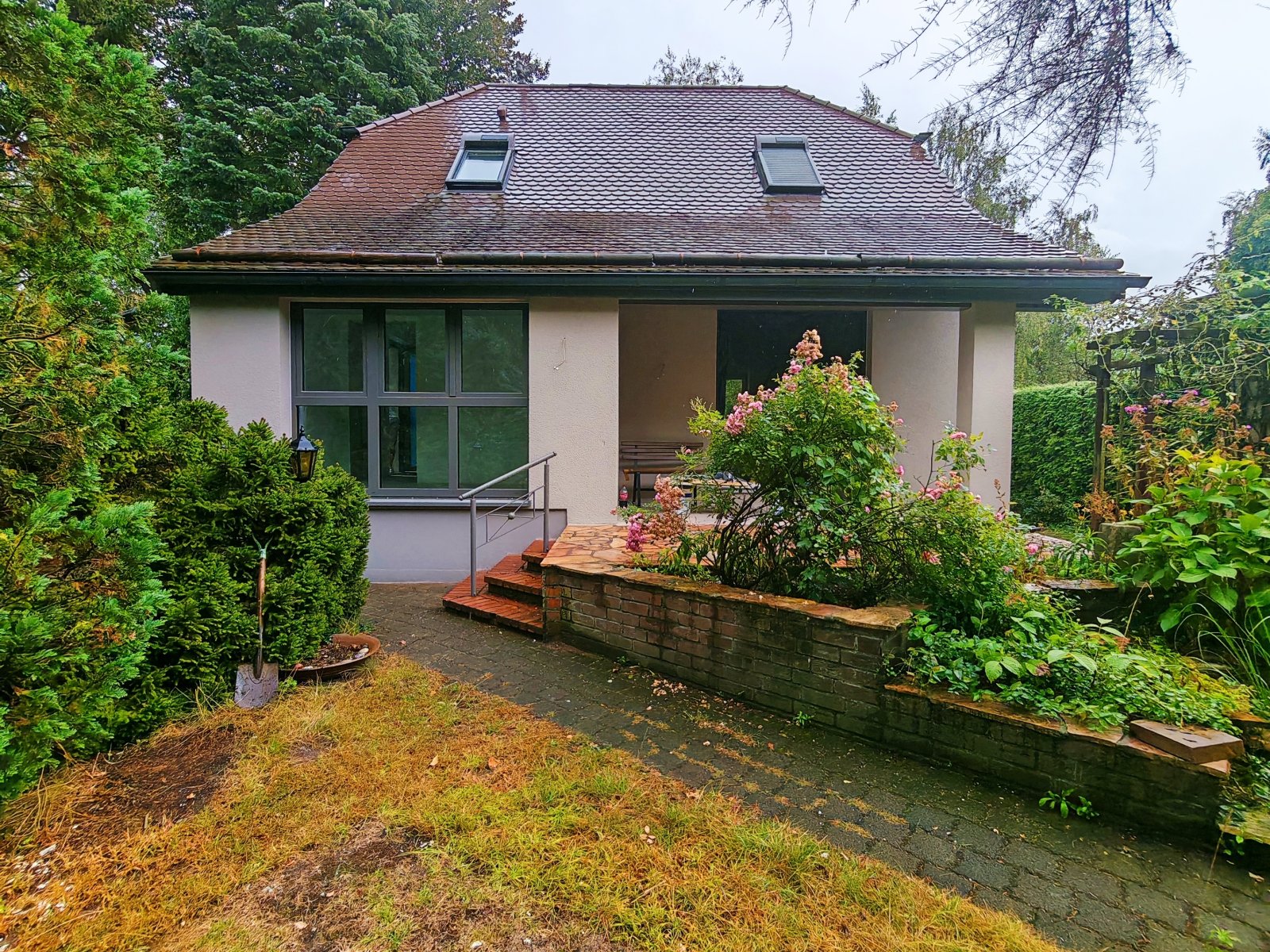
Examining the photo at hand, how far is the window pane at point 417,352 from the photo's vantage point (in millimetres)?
6266

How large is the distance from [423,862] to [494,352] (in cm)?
516

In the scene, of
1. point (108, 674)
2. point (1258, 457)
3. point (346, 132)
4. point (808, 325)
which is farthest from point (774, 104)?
point (108, 674)

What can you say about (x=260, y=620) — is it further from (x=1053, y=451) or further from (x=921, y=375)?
(x=1053, y=451)

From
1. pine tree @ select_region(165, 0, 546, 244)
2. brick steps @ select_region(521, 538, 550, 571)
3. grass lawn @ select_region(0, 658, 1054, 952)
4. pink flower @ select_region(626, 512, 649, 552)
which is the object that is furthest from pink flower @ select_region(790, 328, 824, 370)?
pine tree @ select_region(165, 0, 546, 244)

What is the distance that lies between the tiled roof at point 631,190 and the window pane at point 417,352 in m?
0.72

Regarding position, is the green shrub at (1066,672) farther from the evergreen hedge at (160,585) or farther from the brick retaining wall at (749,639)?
the evergreen hedge at (160,585)

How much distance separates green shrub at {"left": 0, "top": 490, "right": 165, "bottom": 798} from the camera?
2.03 meters

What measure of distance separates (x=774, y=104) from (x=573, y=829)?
1127 cm

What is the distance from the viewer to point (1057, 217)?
2.35m

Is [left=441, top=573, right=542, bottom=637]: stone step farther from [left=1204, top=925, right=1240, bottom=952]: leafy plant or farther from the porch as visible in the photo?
[left=1204, top=925, right=1240, bottom=952]: leafy plant

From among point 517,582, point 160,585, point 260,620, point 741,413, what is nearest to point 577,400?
point 517,582

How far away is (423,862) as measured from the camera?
1.98 m

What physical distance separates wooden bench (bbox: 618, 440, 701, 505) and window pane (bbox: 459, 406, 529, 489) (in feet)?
4.03

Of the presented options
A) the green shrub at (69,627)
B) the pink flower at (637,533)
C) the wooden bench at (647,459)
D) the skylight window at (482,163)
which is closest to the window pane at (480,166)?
the skylight window at (482,163)
